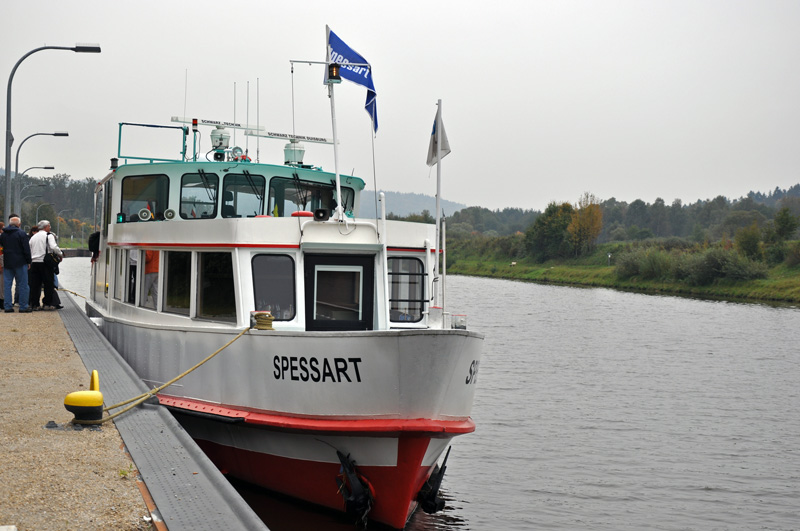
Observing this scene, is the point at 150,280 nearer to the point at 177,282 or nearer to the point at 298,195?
the point at 177,282

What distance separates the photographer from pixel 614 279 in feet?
213

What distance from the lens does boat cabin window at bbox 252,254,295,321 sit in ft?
29.4

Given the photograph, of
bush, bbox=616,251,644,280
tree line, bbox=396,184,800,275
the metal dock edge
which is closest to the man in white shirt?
the metal dock edge

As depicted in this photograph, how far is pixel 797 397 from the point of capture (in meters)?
19.2

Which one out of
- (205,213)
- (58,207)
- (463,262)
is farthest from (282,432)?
(58,207)

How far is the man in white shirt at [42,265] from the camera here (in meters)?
15.4

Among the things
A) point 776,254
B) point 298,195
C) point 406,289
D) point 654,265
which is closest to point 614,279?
point 654,265

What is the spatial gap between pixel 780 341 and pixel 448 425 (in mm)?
24402

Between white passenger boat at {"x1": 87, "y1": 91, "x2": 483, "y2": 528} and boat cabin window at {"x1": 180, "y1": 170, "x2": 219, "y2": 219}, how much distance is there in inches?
0.8

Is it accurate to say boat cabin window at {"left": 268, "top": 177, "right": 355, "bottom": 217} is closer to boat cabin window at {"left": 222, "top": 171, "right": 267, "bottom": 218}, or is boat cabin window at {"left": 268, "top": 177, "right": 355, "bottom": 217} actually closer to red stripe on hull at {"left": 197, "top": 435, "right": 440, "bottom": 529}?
boat cabin window at {"left": 222, "top": 171, "right": 267, "bottom": 218}

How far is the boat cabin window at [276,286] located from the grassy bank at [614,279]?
43789 mm

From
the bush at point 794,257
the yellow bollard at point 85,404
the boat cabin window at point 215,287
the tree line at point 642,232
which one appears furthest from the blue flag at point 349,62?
the bush at point 794,257

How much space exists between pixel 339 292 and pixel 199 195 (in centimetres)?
315

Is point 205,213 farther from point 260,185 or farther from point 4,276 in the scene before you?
point 4,276
